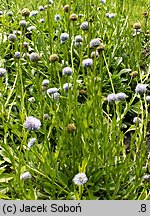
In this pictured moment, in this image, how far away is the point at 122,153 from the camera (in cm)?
203

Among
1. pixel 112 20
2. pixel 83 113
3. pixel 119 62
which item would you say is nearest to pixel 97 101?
pixel 83 113

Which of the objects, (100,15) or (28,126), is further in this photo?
(100,15)

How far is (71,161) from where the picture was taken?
1.82 metres

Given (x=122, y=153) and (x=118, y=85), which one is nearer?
(x=122, y=153)

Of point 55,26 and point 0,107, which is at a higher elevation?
point 55,26

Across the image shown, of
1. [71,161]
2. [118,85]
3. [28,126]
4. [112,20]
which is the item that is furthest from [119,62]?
[28,126]

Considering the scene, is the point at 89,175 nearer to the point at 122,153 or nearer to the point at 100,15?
the point at 122,153

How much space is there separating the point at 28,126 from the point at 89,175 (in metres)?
0.40

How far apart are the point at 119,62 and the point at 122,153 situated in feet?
2.92

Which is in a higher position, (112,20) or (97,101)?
(112,20)
